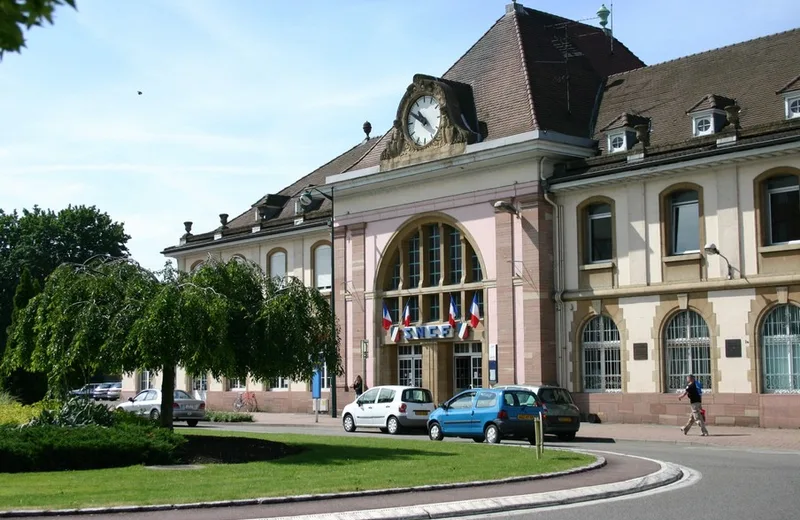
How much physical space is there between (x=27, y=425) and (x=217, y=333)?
13.1 feet

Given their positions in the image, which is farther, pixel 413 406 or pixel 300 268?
pixel 300 268

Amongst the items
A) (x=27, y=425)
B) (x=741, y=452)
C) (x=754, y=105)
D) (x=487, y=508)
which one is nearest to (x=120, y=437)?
(x=27, y=425)

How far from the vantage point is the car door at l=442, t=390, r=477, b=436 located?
1088 inches

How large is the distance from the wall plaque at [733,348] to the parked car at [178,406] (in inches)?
743

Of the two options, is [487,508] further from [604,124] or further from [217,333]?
[604,124]

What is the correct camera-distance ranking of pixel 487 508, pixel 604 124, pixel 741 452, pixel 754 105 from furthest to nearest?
1. pixel 604 124
2. pixel 754 105
3. pixel 741 452
4. pixel 487 508

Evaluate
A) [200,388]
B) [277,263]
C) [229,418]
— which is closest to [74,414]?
[229,418]

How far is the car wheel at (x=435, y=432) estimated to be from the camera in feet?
93.6

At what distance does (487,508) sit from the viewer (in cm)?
1358

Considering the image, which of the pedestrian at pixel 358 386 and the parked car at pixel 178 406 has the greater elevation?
the pedestrian at pixel 358 386

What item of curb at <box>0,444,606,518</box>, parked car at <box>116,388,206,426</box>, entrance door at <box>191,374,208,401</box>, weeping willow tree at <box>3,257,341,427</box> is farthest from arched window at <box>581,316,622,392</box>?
entrance door at <box>191,374,208,401</box>

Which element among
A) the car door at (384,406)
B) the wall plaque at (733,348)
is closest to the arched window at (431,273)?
the car door at (384,406)

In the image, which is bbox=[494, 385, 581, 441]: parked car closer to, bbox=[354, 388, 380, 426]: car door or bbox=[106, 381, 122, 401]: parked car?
bbox=[354, 388, 380, 426]: car door

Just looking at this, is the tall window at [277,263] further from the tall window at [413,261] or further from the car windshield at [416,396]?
the car windshield at [416,396]
